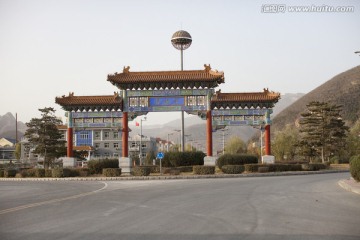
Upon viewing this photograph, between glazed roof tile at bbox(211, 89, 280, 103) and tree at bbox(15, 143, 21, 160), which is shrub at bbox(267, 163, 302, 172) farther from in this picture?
tree at bbox(15, 143, 21, 160)

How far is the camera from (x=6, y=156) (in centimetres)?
11006

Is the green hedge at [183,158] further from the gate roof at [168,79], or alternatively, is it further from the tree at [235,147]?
the tree at [235,147]

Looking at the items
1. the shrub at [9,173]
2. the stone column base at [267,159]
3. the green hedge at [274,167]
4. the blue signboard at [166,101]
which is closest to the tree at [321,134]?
the green hedge at [274,167]

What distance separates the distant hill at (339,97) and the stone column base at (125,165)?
87.4 meters

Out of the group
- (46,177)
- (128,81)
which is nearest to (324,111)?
(128,81)

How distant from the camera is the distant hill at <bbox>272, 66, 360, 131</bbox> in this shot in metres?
119

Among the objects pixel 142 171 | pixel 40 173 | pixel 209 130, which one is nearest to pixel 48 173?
pixel 40 173

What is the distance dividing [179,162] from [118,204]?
24.1 meters

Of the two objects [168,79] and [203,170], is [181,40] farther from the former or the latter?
[203,170]

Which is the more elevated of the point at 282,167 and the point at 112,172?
the point at 282,167

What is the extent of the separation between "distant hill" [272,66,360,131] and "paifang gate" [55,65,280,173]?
3214 inches

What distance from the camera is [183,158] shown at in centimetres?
3859

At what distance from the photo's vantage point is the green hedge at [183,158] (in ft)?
127

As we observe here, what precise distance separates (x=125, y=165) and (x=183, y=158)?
5.25m
